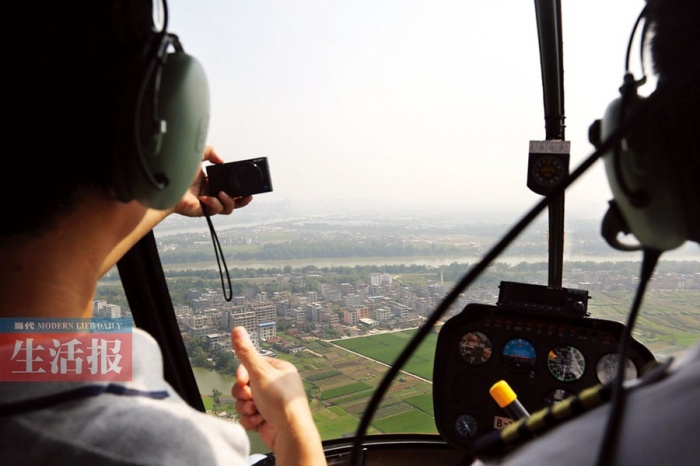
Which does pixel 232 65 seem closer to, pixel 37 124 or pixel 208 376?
pixel 208 376

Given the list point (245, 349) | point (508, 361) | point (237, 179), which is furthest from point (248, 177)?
point (508, 361)

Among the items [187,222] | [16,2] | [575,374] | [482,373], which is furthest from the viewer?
[187,222]

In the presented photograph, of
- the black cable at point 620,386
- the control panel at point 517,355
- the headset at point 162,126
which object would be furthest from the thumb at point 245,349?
the control panel at point 517,355

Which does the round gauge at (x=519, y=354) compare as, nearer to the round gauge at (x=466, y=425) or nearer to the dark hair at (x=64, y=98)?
the round gauge at (x=466, y=425)

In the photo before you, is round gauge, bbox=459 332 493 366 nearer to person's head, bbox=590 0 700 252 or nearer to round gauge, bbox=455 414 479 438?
round gauge, bbox=455 414 479 438

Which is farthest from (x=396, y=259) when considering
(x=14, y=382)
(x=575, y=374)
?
(x=14, y=382)

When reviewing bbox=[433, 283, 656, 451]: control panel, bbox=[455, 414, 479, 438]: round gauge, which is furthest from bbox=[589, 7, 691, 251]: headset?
bbox=[455, 414, 479, 438]: round gauge
